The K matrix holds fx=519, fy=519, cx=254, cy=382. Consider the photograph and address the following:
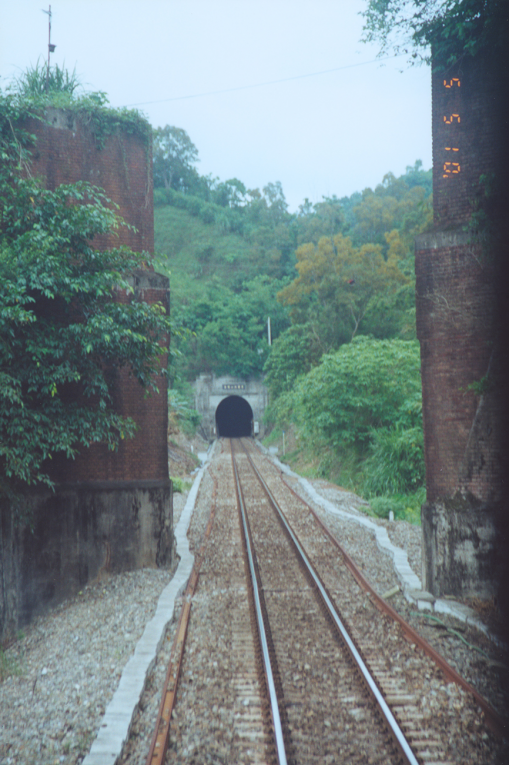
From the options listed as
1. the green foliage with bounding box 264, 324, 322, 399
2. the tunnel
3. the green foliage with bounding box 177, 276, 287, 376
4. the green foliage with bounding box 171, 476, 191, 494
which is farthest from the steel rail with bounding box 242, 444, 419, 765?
the tunnel

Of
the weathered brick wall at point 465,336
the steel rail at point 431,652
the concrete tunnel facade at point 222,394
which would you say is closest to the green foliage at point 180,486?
the steel rail at point 431,652

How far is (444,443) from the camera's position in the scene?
287 inches

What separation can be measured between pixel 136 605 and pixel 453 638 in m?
4.16

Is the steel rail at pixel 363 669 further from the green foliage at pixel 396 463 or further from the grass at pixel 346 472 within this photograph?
the green foliage at pixel 396 463

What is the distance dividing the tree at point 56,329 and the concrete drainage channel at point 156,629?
8.12 ft

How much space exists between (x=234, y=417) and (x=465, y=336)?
43641mm

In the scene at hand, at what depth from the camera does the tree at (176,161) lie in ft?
247

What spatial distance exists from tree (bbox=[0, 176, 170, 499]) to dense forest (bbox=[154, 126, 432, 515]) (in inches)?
46.5

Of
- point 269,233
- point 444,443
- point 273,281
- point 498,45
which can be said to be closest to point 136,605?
point 444,443

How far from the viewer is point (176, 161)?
253 ft

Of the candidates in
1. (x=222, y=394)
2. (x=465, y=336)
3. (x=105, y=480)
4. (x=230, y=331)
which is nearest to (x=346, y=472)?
(x=105, y=480)

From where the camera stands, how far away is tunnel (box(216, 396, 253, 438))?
1955 inches

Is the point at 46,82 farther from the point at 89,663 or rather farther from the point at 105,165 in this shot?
the point at 89,663

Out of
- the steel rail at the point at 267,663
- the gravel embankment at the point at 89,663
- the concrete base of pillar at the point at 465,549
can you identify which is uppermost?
the concrete base of pillar at the point at 465,549
